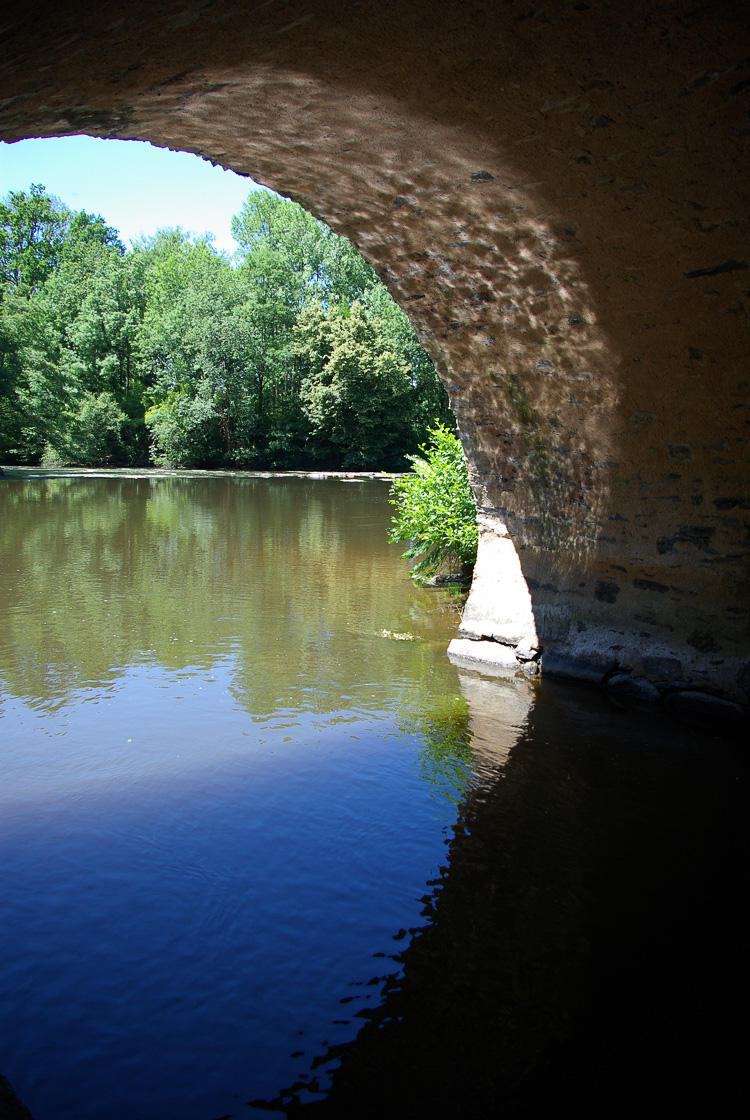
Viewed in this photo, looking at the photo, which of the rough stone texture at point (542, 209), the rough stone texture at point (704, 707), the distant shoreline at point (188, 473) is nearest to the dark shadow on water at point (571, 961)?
the rough stone texture at point (704, 707)

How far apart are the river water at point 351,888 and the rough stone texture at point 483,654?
21 cm

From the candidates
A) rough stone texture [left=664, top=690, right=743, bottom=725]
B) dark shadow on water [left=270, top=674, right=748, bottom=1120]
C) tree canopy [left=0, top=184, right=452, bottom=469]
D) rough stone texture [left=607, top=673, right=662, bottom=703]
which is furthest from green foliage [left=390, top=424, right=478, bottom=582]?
tree canopy [left=0, top=184, right=452, bottom=469]

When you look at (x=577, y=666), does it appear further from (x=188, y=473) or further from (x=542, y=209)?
(x=188, y=473)

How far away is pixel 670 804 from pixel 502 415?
267cm

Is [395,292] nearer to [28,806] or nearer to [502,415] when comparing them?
[502,415]

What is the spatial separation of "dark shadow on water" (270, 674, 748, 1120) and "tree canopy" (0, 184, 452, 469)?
28.3 meters

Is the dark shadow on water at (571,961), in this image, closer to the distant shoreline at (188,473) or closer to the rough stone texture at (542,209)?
the rough stone texture at (542,209)

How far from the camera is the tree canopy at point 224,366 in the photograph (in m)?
31.3

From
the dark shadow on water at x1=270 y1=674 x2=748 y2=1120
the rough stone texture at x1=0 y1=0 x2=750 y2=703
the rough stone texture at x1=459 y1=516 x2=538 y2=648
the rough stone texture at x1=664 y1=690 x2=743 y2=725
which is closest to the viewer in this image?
the dark shadow on water at x1=270 y1=674 x2=748 y2=1120

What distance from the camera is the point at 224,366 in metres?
32.0

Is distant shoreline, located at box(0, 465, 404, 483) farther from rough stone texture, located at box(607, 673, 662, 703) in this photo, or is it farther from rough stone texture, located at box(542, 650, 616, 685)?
rough stone texture, located at box(607, 673, 662, 703)

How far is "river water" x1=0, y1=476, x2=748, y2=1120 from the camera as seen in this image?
85.9 inches

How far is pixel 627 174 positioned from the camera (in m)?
3.50

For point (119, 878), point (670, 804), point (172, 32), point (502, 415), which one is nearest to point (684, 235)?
point (502, 415)
